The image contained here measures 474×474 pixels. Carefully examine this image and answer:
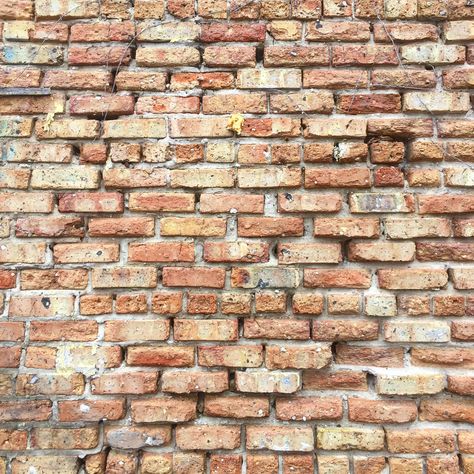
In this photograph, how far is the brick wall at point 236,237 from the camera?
158 centimetres

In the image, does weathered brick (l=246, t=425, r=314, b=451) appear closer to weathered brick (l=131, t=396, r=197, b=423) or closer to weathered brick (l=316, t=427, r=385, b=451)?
weathered brick (l=316, t=427, r=385, b=451)

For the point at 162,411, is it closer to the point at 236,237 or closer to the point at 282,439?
the point at 282,439

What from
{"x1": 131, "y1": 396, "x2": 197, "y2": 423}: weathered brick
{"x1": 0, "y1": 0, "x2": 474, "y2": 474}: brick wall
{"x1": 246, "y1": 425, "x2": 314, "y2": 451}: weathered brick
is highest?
{"x1": 0, "y1": 0, "x2": 474, "y2": 474}: brick wall

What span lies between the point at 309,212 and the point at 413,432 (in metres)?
0.84

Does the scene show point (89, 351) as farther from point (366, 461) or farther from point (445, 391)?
point (445, 391)

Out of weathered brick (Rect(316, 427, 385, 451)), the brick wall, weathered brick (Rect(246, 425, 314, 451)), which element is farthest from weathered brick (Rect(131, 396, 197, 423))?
weathered brick (Rect(316, 427, 385, 451))

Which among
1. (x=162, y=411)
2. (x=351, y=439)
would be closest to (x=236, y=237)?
(x=162, y=411)

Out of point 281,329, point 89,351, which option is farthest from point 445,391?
point 89,351

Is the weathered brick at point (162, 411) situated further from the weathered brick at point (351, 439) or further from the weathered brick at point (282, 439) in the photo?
the weathered brick at point (351, 439)

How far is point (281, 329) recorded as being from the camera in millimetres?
1602

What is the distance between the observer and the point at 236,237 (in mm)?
1647

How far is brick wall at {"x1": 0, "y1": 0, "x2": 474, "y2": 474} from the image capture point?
5.17 feet

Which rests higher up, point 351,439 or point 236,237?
point 236,237

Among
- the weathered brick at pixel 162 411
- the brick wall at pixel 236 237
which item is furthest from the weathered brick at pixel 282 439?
the weathered brick at pixel 162 411
